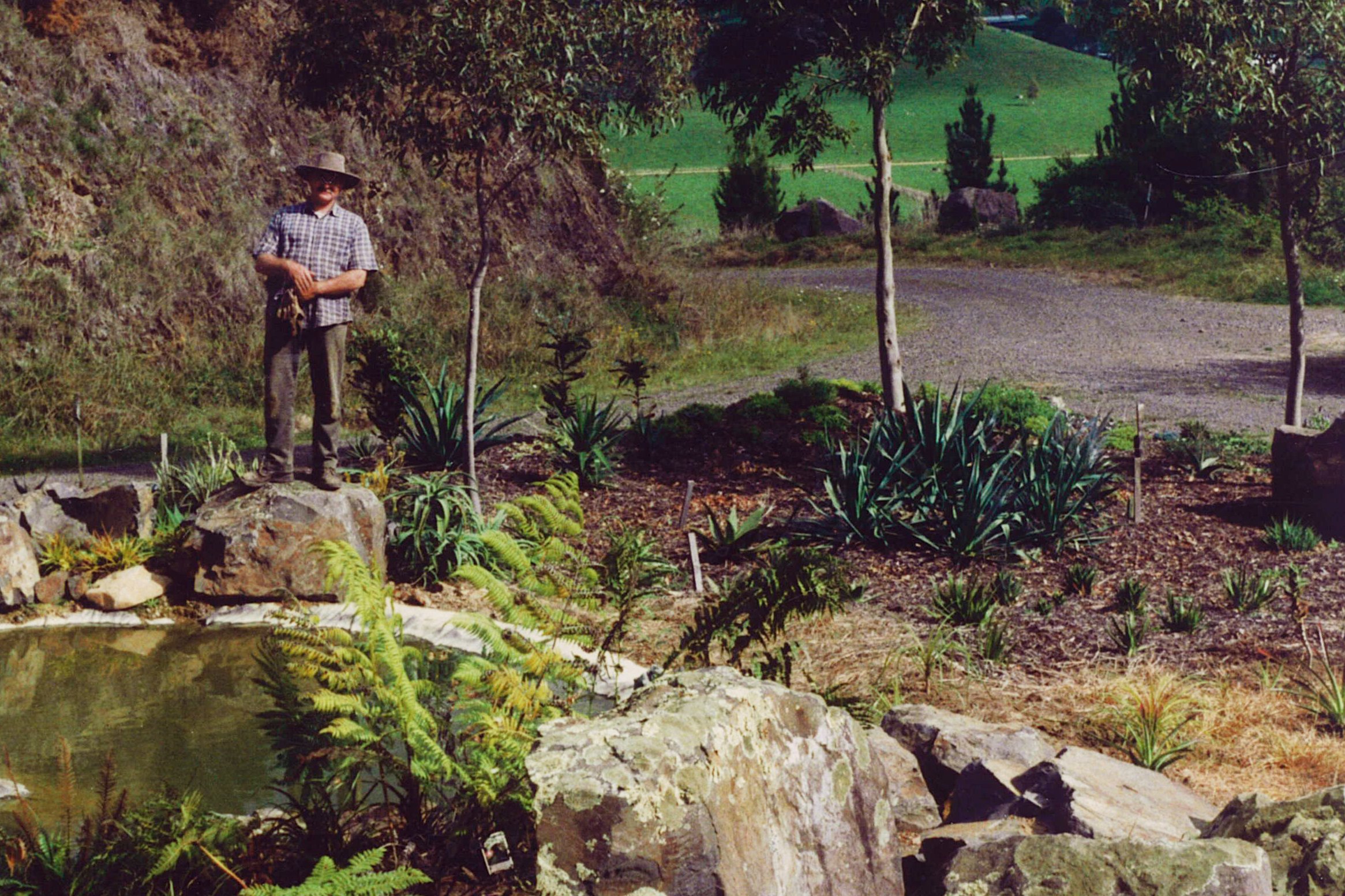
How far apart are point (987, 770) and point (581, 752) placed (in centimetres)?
193

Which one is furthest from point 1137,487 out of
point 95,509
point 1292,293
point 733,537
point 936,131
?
point 936,131

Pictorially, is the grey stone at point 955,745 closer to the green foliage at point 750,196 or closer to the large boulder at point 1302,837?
the large boulder at point 1302,837

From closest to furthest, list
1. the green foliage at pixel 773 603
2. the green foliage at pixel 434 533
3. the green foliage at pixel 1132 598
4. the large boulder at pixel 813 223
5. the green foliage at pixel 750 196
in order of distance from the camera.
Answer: the green foliage at pixel 773 603 → the green foliage at pixel 1132 598 → the green foliage at pixel 434 533 → the large boulder at pixel 813 223 → the green foliage at pixel 750 196

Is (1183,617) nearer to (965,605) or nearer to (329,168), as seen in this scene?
(965,605)

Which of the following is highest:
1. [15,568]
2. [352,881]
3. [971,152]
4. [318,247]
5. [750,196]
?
[971,152]

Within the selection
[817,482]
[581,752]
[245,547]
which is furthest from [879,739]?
[817,482]

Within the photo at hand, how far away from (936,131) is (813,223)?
36.3m

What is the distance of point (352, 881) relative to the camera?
11.6 ft

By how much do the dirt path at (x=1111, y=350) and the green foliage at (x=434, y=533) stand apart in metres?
6.45

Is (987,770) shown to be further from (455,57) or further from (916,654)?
(455,57)

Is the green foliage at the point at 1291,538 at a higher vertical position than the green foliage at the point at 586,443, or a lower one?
lower

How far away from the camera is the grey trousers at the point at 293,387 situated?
8.16 m

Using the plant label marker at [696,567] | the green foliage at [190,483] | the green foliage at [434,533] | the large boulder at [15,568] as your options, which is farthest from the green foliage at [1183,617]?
the large boulder at [15,568]

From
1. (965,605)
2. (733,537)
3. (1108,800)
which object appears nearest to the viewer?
(1108,800)
